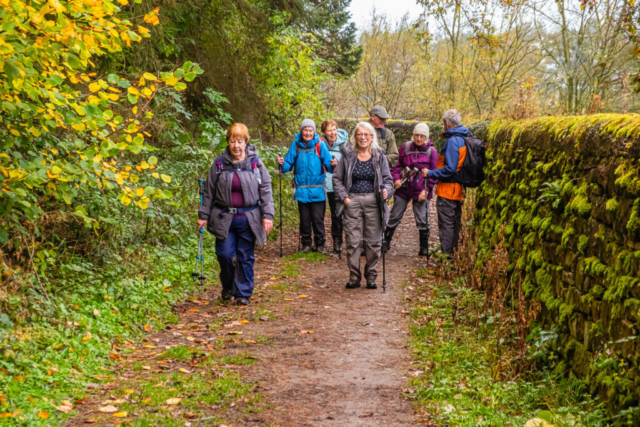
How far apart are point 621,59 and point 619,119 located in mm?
16432

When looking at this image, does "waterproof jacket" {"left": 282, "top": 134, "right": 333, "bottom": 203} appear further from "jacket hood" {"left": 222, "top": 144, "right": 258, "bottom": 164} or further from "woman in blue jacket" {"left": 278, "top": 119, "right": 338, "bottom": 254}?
"jacket hood" {"left": 222, "top": 144, "right": 258, "bottom": 164}

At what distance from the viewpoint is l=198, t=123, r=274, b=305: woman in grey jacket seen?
7078 mm

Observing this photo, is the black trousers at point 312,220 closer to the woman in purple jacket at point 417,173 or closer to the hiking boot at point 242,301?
the woman in purple jacket at point 417,173

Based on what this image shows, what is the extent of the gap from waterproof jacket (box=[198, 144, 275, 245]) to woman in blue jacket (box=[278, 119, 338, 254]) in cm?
265

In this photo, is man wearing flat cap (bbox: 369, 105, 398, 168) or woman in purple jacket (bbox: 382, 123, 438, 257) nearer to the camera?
woman in purple jacket (bbox: 382, 123, 438, 257)

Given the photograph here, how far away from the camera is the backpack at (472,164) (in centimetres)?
858

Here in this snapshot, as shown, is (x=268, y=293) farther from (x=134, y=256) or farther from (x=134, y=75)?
(x=134, y=75)

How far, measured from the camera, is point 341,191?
8086mm

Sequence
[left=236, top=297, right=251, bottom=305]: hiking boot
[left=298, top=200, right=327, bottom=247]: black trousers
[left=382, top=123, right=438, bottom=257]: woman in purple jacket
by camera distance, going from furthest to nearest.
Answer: [left=298, top=200, right=327, bottom=247]: black trousers
[left=382, top=123, right=438, bottom=257]: woman in purple jacket
[left=236, top=297, right=251, bottom=305]: hiking boot

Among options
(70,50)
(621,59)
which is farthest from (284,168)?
(621,59)

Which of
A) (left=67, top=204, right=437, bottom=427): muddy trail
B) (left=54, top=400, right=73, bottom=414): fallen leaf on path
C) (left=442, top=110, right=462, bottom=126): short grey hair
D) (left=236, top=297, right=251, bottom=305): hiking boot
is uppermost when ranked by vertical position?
(left=442, top=110, right=462, bottom=126): short grey hair

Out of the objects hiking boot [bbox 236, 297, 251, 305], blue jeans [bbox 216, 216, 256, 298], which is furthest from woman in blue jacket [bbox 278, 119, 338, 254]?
hiking boot [bbox 236, 297, 251, 305]

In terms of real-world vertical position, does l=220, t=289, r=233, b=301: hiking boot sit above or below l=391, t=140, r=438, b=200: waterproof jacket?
below

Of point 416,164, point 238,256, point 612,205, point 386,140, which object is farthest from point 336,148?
point 612,205
